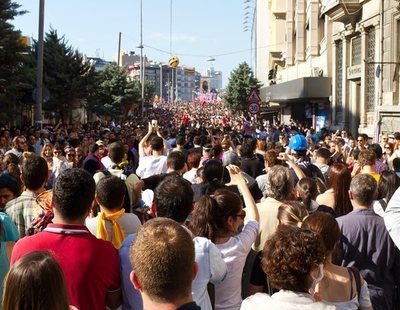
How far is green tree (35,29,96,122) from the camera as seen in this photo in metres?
32.1

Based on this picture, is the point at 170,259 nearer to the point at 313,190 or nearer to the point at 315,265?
the point at 315,265

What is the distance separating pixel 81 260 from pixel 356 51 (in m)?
23.3

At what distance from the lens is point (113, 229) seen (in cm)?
409

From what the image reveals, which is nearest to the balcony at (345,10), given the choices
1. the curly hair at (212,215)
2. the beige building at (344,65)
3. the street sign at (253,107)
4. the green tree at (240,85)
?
the beige building at (344,65)

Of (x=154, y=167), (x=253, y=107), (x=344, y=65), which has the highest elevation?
(x=344, y=65)

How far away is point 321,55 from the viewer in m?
31.2

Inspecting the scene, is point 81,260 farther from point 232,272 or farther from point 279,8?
point 279,8

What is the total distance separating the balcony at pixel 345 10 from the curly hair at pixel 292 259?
70.5ft

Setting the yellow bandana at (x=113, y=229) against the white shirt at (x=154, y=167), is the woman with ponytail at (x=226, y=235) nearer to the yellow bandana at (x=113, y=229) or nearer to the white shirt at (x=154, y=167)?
the yellow bandana at (x=113, y=229)

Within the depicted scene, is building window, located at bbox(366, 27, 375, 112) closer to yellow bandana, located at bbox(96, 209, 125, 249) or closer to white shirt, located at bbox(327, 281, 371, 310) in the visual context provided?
yellow bandana, located at bbox(96, 209, 125, 249)

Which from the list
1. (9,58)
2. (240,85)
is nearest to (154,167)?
(9,58)

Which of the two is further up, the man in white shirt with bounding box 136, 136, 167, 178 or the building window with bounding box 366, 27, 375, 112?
the building window with bounding box 366, 27, 375, 112

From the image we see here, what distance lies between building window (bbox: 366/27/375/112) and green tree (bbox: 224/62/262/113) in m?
30.3

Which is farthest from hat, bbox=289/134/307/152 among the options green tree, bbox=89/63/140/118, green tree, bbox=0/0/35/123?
green tree, bbox=89/63/140/118
